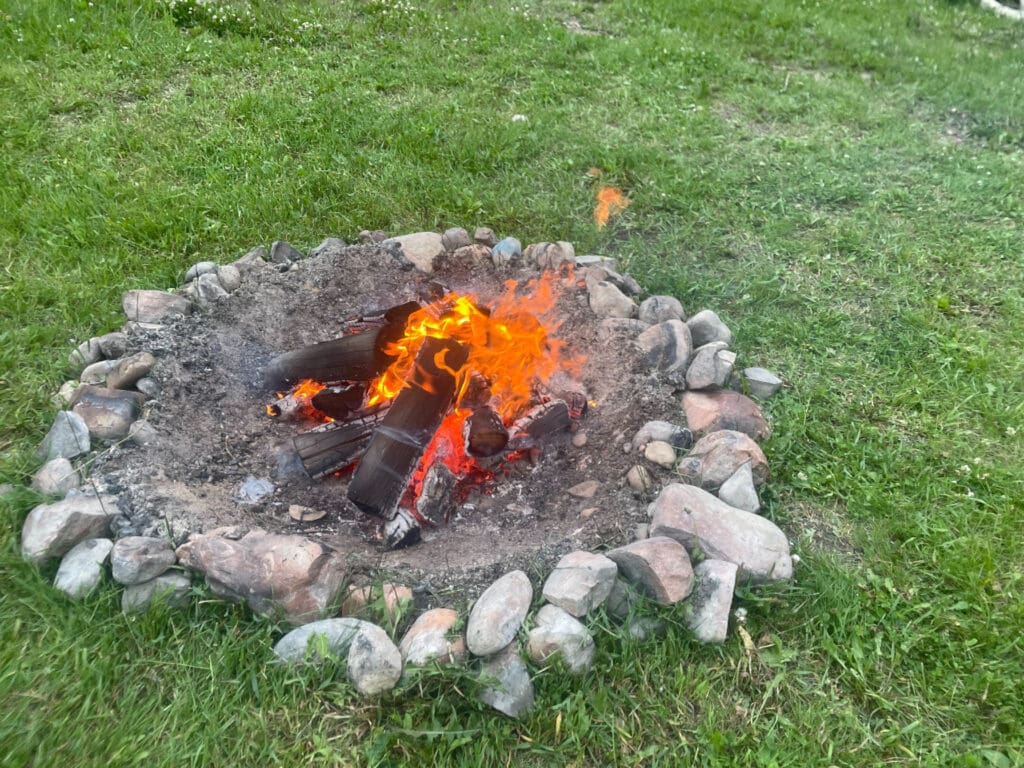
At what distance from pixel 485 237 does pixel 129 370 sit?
6.76ft

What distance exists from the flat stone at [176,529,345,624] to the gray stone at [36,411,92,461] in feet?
2.39

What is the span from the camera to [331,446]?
10.1 ft

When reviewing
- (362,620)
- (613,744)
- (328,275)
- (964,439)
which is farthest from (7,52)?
(964,439)

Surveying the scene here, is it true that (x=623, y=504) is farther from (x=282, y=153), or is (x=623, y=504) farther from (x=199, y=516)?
(x=282, y=153)

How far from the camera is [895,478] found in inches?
126

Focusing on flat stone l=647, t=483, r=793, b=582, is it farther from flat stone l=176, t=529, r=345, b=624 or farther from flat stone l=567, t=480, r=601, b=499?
flat stone l=176, t=529, r=345, b=624

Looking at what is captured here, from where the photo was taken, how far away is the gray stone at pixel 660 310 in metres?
3.71

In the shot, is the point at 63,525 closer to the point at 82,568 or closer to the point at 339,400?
the point at 82,568

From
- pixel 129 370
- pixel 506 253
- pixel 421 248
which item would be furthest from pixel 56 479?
pixel 506 253

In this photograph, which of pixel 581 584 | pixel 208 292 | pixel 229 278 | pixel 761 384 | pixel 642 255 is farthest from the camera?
pixel 642 255

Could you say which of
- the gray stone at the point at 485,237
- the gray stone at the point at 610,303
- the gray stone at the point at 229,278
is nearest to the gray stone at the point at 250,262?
the gray stone at the point at 229,278

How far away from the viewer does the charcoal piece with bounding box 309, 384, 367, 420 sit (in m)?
3.31

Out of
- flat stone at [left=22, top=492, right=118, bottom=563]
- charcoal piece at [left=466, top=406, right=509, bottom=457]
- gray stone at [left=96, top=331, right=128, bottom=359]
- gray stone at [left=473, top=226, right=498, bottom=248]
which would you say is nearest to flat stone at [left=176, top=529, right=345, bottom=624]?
flat stone at [left=22, top=492, right=118, bottom=563]

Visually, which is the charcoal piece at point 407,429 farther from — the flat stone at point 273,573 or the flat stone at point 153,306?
the flat stone at point 153,306
